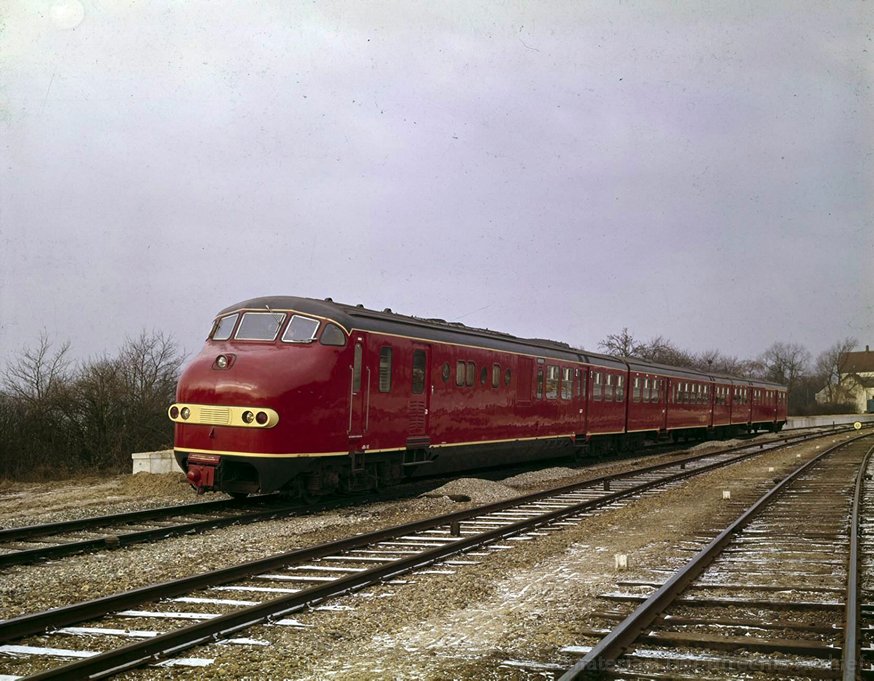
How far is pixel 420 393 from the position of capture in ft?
51.5

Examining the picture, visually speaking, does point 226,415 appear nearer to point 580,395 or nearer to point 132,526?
point 132,526

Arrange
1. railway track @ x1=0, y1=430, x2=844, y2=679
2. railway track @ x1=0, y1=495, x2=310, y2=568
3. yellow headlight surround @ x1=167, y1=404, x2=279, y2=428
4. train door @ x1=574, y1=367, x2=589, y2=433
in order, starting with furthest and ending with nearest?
train door @ x1=574, y1=367, x2=589, y2=433 → yellow headlight surround @ x1=167, y1=404, x2=279, y2=428 → railway track @ x1=0, y1=495, x2=310, y2=568 → railway track @ x1=0, y1=430, x2=844, y2=679

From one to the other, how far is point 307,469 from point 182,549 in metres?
3.02

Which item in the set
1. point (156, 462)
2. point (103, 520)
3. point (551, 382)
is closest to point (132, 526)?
point (103, 520)

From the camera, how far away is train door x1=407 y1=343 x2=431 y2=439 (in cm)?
1542

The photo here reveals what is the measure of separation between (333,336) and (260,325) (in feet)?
4.18

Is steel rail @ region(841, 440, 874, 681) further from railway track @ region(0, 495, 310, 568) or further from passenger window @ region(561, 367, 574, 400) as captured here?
passenger window @ region(561, 367, 574, 400)

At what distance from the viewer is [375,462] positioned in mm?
14719

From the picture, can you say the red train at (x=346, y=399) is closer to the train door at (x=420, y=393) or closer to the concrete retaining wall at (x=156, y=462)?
the train door at (x=420, y=393)

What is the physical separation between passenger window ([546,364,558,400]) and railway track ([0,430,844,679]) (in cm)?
918

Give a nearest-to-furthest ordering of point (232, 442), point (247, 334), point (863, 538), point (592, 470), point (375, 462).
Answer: point (863, 538), point (232, 442), point (247, 334), point (375, 462), point (592, 470)

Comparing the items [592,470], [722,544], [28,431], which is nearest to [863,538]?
[722,544]

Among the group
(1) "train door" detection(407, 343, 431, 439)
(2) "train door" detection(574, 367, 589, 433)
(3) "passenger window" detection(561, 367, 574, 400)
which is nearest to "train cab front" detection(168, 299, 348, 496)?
(1) "train door" detection(407, 343, 431, 439)

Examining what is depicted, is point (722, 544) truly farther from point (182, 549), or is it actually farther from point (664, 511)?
point (182, 549)
